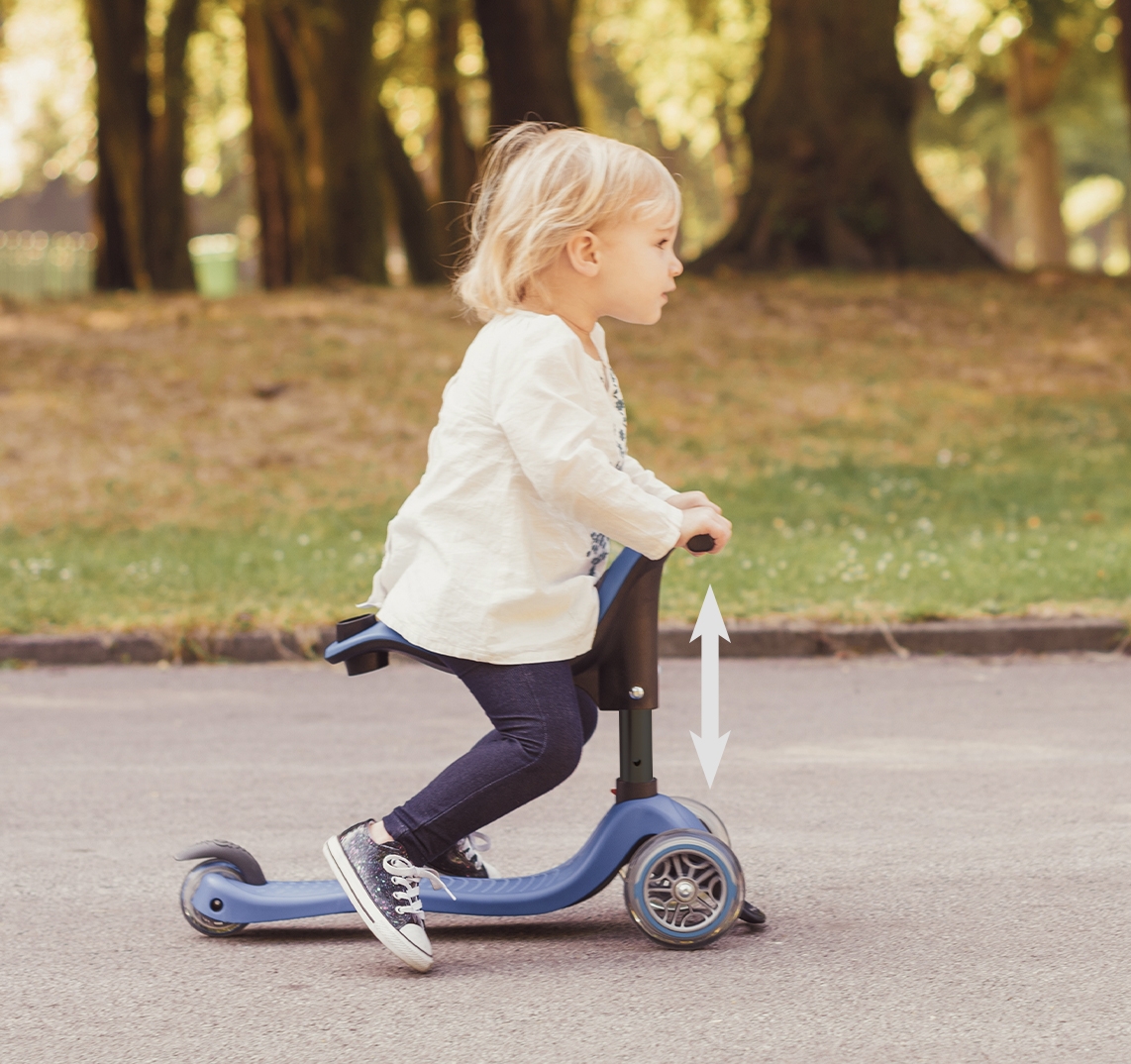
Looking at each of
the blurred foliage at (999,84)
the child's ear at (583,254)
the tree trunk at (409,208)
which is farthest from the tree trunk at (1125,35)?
the child's ear at (583,254)

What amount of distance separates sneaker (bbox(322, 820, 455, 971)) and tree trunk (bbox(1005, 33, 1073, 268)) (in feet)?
98.6

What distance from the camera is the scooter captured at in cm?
346

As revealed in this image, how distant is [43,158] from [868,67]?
6475 cm

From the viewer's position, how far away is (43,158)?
249 ft

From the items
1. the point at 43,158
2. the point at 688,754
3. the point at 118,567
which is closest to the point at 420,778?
the point at 688,754

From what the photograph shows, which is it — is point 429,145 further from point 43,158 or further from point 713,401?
point 43,158

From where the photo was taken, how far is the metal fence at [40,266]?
37812mm

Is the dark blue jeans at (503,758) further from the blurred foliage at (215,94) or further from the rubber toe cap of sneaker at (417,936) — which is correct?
the blurred foliage at (215,94)

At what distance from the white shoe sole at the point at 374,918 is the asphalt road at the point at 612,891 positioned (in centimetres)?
6

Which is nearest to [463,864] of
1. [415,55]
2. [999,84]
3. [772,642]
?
[772,642]

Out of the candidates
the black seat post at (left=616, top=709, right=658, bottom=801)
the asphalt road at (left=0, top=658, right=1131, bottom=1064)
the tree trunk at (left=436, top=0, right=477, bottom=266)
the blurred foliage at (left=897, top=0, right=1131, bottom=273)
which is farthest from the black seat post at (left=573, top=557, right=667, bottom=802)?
the tree trunk at (left=436, top=0, right=477, bottom=266)

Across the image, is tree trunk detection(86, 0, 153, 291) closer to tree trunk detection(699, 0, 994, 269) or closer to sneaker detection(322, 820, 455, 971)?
tree trunk detection(699, 0, 994, 269)

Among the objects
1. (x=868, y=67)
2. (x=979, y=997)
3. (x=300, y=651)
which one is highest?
(x=868, y=67)

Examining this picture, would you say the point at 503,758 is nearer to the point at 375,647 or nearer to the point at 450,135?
the point at 375,647
